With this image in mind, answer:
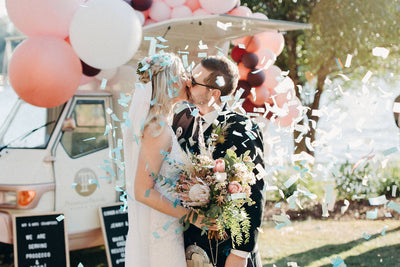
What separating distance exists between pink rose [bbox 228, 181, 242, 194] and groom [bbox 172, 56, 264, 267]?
172mm

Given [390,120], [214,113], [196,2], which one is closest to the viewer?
[214,113]

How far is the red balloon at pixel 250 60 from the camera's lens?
611 centimetres

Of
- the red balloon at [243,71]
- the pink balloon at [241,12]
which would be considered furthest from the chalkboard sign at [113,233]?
the pink balloon at [241,12]

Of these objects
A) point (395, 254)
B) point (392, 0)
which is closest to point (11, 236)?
point (395, 254)

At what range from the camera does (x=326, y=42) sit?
10.0 m

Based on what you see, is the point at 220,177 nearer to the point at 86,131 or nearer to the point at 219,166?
the point at 219,166

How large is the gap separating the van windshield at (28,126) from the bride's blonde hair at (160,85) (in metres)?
3.25

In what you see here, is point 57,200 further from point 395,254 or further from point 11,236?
point 395,254

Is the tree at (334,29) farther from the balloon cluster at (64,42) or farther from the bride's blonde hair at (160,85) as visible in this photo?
the bride's blonde hair at (160,85)

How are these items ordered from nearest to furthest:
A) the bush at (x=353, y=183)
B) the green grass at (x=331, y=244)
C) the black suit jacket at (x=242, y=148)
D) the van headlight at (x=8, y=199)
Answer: the black suit jacket at (x=242, y=148) → the van headlight at (x=8, y=199) → the green grass at (x=331, y=244) → the bush at (x=353, y=183)

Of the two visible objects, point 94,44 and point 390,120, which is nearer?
point 94,44

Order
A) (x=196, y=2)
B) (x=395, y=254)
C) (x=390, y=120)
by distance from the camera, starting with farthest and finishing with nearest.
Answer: (x=390, y=120), (x=395, y=254), (x=196, y=2)

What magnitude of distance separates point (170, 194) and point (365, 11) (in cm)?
874

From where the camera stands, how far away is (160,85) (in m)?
2.29
